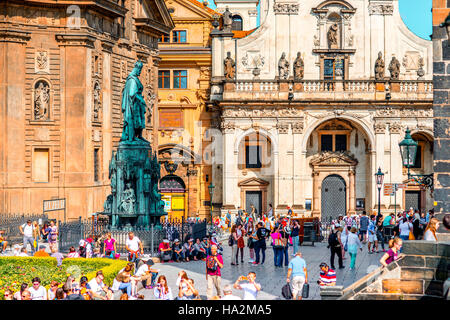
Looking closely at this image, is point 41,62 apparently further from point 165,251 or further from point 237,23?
point 237,23

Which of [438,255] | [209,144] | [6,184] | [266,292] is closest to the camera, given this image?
[438,255]

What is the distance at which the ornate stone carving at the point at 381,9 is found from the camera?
5256cm

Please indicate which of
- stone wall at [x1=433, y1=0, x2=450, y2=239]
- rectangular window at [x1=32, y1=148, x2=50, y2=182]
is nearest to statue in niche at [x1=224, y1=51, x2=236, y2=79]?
rectangular window at [x1=32, y1=148, x2=50, y2=182]

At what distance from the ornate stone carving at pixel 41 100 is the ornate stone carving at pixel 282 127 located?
60.8ft

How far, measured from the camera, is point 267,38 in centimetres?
5281

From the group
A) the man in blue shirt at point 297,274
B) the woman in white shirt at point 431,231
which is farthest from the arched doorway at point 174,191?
the woman in white shirt at point 431,231

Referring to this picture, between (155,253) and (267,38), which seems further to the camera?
(267,38)

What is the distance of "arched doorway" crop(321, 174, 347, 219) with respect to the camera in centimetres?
5309

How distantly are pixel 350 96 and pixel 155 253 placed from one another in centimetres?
2630

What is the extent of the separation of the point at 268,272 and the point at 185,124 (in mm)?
30316

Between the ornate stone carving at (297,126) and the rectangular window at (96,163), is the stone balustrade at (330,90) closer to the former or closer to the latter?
the ornate stone carving at (297,126)

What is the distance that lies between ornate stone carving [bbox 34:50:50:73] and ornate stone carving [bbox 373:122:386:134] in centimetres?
2302
